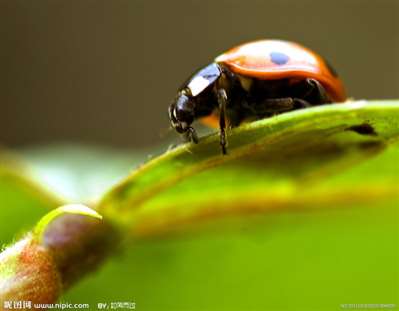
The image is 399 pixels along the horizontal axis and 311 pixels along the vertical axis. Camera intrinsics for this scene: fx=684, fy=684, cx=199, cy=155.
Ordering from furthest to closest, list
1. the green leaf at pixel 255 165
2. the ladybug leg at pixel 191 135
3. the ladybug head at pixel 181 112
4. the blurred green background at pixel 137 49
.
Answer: the blurred green background at pixel 137 49, the ladybug head at pixel 181 112, the ladybug leg at pixel 191 135, the green leaf at pixel 255 165

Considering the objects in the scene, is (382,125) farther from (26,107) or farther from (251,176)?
(26,107)

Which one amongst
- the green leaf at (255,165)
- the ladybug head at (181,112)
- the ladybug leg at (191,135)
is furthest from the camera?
the ladybug head at (181,112)

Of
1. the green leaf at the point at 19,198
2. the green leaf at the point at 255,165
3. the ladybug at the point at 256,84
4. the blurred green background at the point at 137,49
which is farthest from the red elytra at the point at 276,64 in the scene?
the blurred green background at the point at 137,49

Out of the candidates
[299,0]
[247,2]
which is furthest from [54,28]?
[299,0]

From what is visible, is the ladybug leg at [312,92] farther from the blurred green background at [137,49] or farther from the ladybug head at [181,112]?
the blurred green background at [137,49]

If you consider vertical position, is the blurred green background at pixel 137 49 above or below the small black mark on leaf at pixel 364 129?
above

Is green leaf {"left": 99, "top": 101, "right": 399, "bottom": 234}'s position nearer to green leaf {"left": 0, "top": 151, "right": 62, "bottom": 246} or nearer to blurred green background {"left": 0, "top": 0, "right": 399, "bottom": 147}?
green leaf {"left": 0, "top": 151, "right": 62, "bottom": 246}

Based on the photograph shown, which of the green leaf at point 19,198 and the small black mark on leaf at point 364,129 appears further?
the green leaf at point 19,198
